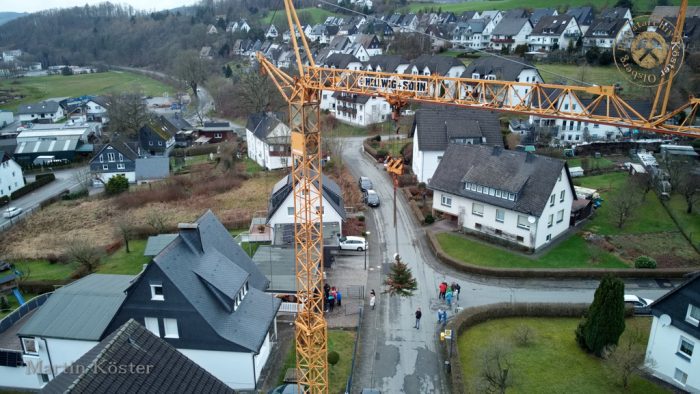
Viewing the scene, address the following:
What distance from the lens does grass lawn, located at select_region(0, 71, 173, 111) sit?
114 metres

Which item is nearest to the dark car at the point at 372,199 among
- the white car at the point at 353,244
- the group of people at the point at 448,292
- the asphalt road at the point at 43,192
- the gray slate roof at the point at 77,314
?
the white car at the point at 353,244

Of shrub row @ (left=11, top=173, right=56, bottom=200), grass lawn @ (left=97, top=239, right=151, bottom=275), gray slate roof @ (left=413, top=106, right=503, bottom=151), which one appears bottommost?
shrub row @ (left=11, top=173, right=56, bottom=200)

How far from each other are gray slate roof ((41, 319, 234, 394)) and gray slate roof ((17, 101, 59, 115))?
3425 inches

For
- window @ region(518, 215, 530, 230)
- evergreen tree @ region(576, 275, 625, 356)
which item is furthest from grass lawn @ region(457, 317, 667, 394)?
window @ region(518, 215, 530, 230)

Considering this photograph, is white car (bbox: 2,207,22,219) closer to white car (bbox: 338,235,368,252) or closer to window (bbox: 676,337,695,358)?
white car (bbox: 338,235,368,252)

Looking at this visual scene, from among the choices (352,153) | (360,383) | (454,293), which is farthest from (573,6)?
(360,383)

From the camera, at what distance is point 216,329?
22.3 m

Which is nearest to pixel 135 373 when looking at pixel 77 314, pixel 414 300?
pixel 77 314

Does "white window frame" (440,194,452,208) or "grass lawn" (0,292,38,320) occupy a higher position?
"white window frame" (440,194,452,208)

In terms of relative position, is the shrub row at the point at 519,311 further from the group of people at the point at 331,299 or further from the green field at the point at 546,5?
the green field at the point at 546,5

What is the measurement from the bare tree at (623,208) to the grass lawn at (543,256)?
11.4ft

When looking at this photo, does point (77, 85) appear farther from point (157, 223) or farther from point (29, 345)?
point (29, 345)

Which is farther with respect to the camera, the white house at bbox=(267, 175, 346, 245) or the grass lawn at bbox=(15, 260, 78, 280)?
the white house at bbox=(267, 175, 346, 245)

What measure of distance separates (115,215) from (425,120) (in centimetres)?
2891
